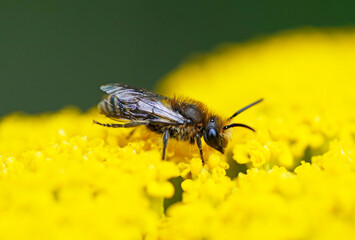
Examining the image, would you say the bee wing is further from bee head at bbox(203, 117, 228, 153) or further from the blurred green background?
the blurred green background

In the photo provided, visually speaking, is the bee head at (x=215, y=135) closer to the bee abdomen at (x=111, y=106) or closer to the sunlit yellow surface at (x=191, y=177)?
the sunlit yellow surface at (x=191, y=177)

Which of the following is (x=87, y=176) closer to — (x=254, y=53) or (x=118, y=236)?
(x=118, y=236)

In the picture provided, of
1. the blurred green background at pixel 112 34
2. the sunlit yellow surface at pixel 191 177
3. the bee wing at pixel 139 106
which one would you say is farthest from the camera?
the blurred green background at pixel 112 34

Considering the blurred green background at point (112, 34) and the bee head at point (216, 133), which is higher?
the bee head at point (216, 133)

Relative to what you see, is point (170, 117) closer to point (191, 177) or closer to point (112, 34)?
point (191, 177)

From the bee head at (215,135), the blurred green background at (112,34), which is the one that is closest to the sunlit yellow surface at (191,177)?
the bee head at (215,135)

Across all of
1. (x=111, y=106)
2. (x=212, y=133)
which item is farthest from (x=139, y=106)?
(x=212, y=133)
